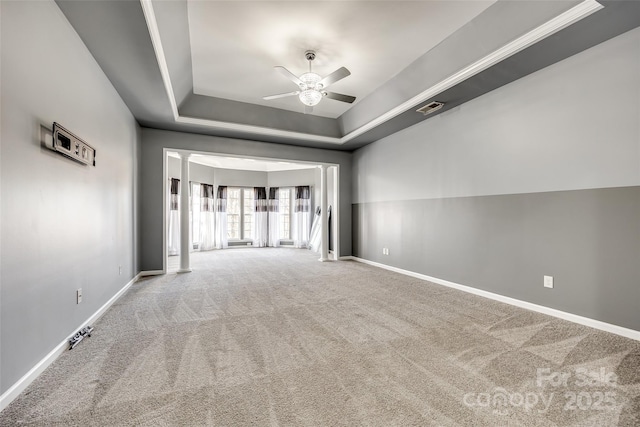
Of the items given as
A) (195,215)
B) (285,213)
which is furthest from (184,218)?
(285,213)

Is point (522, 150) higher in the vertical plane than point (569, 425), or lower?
higher

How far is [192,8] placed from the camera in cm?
267

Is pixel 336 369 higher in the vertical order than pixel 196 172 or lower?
lower

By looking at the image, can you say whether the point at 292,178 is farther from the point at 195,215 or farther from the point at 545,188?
the point at 545,188

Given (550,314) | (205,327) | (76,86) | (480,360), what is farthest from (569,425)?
(76,86)

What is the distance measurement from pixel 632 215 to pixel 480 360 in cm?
199

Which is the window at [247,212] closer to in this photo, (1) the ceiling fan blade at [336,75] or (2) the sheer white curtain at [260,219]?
(2) the sheer white curtain at [260,219]

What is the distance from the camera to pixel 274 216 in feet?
31.8

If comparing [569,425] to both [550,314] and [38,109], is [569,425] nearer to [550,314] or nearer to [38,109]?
[550,314]

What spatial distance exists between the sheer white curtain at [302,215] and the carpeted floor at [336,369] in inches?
237

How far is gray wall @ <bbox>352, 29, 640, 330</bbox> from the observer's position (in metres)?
2.43

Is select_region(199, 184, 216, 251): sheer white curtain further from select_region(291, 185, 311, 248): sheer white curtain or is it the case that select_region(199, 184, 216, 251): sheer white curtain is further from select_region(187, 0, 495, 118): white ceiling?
select_region(187, 0, 495, 118): white ceiling

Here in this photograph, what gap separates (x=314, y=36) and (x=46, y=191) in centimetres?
300

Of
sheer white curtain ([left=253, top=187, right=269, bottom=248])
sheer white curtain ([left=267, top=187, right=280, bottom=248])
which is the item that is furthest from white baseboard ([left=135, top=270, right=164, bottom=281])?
sheer white curtain ([left=267, top=187, right=280, bottom=248])
